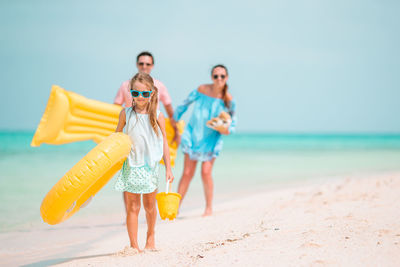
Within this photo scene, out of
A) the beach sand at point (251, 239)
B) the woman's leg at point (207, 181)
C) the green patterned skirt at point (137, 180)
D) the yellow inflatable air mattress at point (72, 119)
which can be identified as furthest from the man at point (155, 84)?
the green patterned skirt at point (137, 180)

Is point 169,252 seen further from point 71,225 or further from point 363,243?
point 71,225

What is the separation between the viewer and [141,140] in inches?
109

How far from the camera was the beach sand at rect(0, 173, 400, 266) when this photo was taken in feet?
7.70

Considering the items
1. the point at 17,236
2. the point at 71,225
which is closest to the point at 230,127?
the point at 71,225

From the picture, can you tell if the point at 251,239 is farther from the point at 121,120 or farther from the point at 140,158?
the point at 121,120

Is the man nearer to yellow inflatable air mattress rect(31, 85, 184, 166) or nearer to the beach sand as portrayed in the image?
yellow inflatable air mattress rect(31, 85, 184, 166)

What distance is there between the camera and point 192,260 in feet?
8.05

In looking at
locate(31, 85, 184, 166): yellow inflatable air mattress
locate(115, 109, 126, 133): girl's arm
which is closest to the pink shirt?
locate(31, 85, 184, 166): yellow inflatable air mattress

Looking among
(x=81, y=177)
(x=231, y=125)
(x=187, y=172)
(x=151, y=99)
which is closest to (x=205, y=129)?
(x=231, y=125)

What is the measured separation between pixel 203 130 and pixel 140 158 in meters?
1.88

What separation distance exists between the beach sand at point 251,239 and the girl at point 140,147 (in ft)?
1.37

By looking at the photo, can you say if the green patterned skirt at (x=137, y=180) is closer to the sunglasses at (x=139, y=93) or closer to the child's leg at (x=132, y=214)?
the child's leg at (x=132, y=214)

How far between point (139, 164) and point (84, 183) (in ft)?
1.37

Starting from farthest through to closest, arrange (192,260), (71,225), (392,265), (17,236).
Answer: (71,225) < (17,236) < (192,260) < (392,265)
